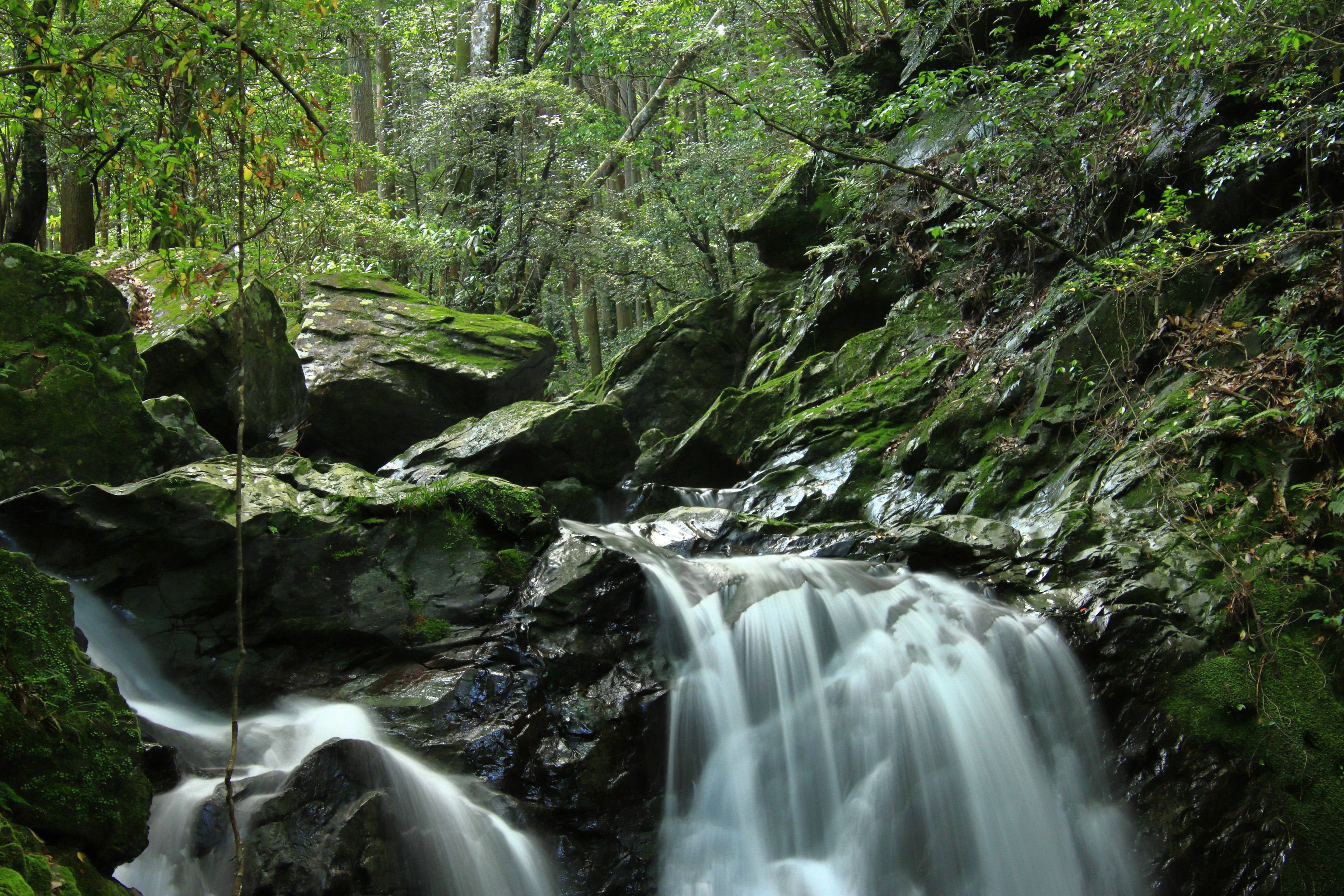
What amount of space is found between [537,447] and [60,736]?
6.51 m

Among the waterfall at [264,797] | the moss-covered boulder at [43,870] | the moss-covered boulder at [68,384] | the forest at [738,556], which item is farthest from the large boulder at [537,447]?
the moss-covered boulder at [43,870]

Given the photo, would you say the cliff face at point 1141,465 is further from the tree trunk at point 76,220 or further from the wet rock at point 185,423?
the tree trunk at point 76,220

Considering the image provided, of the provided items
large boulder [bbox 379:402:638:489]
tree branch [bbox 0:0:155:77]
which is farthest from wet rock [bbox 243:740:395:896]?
large boulder [bbox 379:402:638:489]

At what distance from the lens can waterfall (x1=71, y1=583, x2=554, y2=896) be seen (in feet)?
13.3

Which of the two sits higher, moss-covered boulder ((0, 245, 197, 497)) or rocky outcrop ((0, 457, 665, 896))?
moss-covered boulder ((0, 245, 197, 497))

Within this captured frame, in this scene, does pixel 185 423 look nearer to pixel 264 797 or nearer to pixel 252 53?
pixel 264 797

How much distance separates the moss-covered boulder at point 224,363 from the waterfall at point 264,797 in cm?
407

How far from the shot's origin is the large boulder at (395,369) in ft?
35.6

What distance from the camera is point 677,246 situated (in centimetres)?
1906

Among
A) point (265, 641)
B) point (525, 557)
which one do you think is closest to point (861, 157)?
point (525, 557)

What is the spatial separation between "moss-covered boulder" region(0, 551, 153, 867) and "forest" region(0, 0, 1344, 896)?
0.02m

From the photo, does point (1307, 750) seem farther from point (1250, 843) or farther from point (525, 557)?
point (525, 557)

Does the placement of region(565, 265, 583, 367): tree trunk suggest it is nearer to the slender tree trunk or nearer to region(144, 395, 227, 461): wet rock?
the slender tree trunk

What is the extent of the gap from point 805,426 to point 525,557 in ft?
16.3
